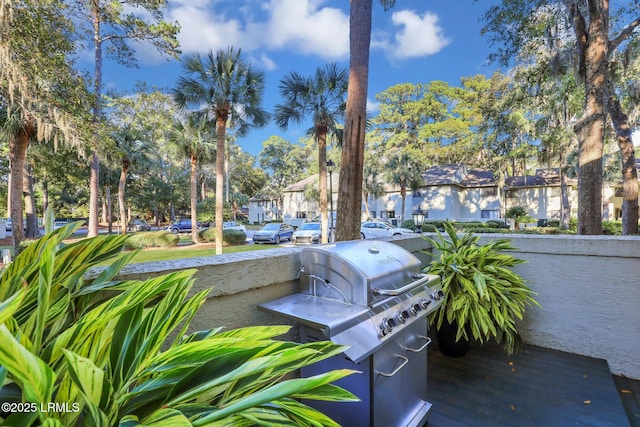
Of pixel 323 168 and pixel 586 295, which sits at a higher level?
pixel 323 168

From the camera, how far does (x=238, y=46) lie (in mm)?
10883

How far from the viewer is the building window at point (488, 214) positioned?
25388 mm

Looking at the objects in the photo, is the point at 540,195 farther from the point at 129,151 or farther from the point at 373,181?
the point at 129,151

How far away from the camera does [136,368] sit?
721 mm

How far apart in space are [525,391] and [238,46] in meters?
12.5

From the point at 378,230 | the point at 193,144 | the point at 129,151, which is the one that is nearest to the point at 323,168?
the point at 378,230

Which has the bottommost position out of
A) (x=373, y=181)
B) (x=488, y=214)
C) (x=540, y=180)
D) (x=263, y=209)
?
(x=488, y=214)

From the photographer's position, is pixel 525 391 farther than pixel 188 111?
No

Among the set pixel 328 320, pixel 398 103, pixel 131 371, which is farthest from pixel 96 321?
pixel 398 103

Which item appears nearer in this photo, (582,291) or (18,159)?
(582,291)

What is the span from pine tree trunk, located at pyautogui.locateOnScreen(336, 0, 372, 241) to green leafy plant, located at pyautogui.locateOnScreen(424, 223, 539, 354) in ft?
3.80

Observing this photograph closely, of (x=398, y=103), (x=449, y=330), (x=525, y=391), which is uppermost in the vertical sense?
(x=398, y=103)

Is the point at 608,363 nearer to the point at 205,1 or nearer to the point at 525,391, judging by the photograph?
the point at 525,391

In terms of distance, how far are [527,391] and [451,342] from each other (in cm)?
70
